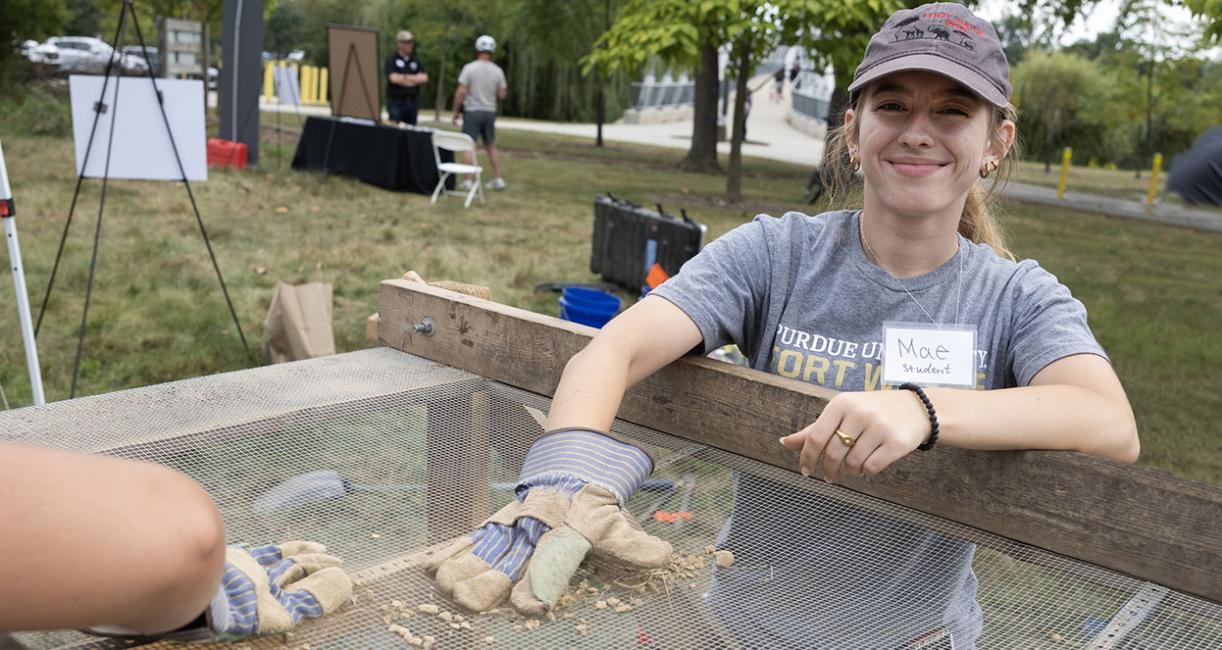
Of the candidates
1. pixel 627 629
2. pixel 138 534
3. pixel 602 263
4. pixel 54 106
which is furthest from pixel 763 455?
pixel 54 106

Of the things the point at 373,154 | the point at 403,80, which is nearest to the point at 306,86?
the point at 403,80

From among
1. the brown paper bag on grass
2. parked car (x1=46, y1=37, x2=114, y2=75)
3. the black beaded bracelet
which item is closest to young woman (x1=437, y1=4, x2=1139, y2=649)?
the black beaded bracelet

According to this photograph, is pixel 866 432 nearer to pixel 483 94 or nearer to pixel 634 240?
pixel 634 240

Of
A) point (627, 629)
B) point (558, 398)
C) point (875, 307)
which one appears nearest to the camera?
point (627, 629)

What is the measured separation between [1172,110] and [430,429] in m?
23.7

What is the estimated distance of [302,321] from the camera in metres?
4.82

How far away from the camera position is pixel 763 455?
171 centimetres

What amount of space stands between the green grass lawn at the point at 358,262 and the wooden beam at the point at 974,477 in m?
3.33

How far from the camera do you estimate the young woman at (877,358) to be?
1416mm

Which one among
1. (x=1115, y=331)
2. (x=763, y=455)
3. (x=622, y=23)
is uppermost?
(x=622, y=23)

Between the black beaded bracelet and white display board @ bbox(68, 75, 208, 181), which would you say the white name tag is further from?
white display board @ bbox(68, 75, 208, 181)

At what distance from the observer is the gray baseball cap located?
1.68 m

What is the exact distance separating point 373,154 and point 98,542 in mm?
11332

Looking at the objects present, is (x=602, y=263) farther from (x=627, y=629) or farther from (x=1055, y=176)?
(x=1055, y=176)
